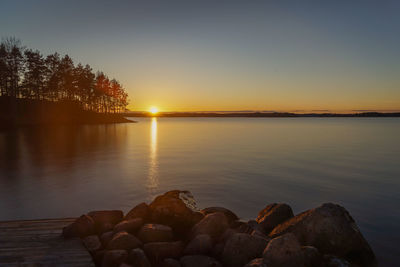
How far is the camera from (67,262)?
6.14 m

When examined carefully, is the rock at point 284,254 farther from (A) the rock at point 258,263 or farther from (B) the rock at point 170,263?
(B) the rock at point 170,263

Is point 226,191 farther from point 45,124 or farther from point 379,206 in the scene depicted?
point 45,124

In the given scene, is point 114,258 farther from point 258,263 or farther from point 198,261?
point 258,263

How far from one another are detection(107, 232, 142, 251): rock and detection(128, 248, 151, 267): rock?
1.64 feet

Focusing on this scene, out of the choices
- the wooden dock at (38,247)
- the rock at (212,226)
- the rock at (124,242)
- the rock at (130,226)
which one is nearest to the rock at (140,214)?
the rock at (130,226)

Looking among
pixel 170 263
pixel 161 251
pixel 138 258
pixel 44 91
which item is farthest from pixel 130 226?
pixel 44 91

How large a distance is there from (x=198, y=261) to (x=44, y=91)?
3552 inches

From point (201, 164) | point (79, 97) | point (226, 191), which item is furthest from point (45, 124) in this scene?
point (226, 191)

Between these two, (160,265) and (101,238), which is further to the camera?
(101,238)

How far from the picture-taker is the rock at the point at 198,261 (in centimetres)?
644

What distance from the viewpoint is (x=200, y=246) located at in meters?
7.05

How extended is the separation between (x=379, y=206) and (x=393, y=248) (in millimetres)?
5385

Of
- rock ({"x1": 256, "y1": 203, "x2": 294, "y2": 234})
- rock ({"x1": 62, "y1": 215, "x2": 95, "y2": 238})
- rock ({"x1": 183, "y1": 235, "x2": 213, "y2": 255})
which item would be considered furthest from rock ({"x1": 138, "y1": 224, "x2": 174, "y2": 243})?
rock ({"x1": 256, "y1": 203, "x2": 294, "y2": 234})

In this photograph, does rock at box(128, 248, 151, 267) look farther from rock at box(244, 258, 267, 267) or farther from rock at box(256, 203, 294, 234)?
rock at box(256, 203, 294, 234)
